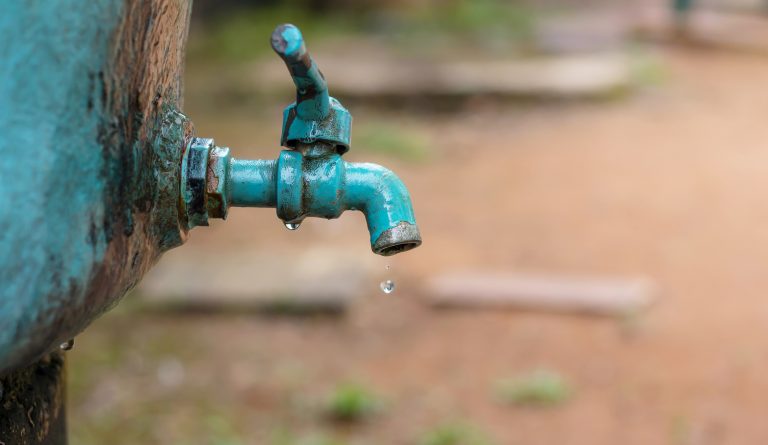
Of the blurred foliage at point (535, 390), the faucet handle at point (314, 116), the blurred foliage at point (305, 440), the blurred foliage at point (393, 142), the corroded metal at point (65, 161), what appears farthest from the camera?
the blurred foliage at point (393, 142)

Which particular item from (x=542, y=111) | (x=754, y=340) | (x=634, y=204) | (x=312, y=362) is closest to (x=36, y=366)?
(x=312, y=362)

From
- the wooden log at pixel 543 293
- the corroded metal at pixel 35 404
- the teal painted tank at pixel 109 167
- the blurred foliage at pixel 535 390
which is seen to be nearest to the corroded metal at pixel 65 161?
the teal painted tank at pixel 109 167

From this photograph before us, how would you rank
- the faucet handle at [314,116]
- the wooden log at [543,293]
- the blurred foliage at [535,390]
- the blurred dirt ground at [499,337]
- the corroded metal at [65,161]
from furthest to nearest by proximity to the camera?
the wooden log at [543,293]
the blurred foliage at [535,390]
the blurred dirt ground at [499,337]
the faucet handle at [314,116]
the corroded metal at [65,161]

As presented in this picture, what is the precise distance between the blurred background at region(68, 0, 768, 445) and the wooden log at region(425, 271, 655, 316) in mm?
11

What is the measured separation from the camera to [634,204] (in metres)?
4.92

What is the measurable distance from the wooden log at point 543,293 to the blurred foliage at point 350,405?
77cm

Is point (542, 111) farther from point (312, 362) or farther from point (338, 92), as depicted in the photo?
point (312, 362)

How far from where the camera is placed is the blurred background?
10.3 feet

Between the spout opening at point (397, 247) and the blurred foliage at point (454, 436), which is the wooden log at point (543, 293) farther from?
the spout opening at point (397, 247)

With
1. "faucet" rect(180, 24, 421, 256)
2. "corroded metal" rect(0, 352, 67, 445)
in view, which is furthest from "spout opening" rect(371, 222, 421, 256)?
"corroded metal" rect(0, 352, 67, 445)

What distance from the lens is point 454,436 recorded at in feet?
9.71

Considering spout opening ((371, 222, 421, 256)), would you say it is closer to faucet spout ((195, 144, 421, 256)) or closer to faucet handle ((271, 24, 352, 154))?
faucet spout ((195, 144, 421, 256))

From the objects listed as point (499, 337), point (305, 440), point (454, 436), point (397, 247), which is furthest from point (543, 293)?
point (397, 247)

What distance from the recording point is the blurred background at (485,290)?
314cm
